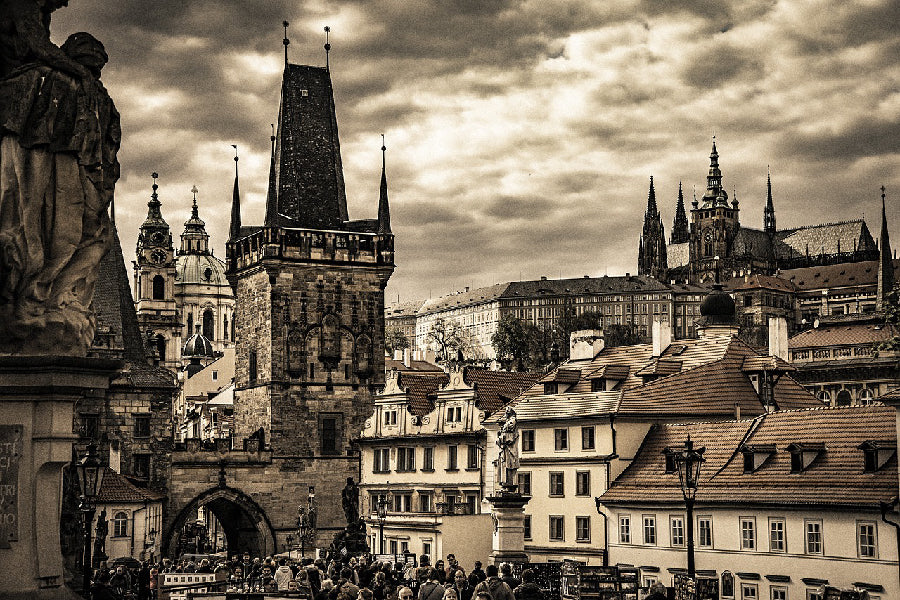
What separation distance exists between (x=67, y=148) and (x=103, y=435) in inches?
2117

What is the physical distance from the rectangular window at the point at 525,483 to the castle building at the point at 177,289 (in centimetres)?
6365

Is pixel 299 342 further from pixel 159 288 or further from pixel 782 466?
pixel 159 288

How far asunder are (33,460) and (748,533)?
2945 centimetres

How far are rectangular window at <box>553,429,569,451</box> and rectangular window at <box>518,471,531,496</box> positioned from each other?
1.66 m

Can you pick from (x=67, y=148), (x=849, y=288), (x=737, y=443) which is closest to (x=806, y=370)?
(x=737, y=443)

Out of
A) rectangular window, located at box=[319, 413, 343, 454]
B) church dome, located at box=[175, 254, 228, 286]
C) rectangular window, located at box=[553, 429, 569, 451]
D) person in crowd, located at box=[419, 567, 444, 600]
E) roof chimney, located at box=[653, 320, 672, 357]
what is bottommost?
person in crowd, located at box=[419, 567, 444, 600]

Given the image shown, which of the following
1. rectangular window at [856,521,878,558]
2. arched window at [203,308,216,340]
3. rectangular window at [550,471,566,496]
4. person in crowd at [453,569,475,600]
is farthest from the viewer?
arched window at [203,308,216,340]

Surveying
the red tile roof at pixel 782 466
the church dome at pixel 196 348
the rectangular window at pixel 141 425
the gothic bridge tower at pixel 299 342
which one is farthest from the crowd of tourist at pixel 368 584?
the church dome at pixel 196 348

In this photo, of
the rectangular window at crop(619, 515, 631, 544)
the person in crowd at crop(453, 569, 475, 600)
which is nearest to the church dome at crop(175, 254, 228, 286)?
the rectangular window at crop(619, 515, 631, 544)

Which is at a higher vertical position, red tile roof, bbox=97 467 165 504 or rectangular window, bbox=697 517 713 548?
red tile roof, bbox=97 467 165 504

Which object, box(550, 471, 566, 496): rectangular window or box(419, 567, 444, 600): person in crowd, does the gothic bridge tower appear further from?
box(419, 567, 444, 600): person in crowd

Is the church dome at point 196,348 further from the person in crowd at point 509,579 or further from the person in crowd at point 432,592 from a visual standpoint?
the person in crowd at point 432,592

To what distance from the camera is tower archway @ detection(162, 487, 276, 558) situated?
6706cm

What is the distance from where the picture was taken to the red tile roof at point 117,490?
5688 cm
